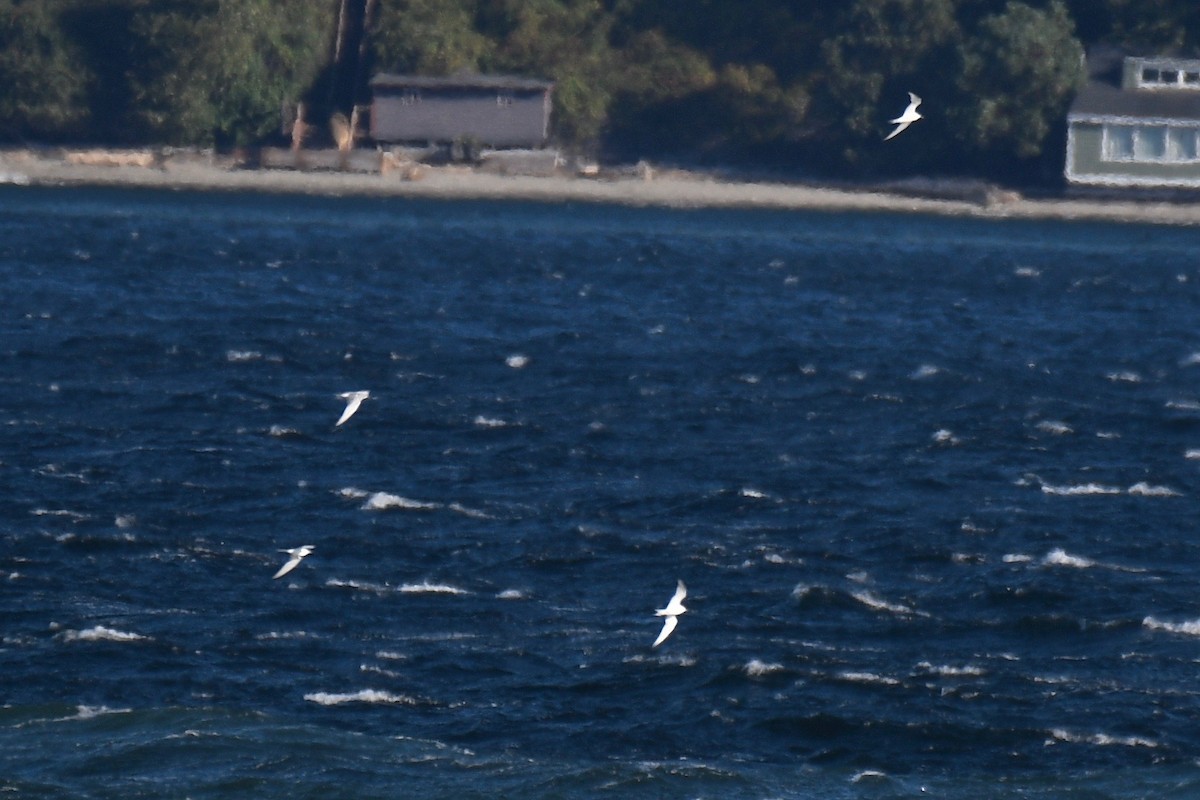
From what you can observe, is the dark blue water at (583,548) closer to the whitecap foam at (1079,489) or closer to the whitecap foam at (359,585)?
the whitecap foam at (359,585)

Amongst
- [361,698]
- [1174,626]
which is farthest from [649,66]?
[361,698]

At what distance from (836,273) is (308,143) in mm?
33096

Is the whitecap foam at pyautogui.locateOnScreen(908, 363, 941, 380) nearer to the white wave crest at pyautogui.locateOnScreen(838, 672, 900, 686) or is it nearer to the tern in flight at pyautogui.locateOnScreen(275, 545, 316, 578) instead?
the tern in flight at pyautogui.locateOnScreen(275, 545, 316, 578)

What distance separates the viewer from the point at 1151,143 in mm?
71750

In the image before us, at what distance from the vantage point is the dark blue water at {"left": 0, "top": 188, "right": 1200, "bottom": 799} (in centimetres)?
1628

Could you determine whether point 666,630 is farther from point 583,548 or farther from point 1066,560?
point 1066,560

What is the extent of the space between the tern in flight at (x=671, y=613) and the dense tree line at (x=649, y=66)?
56530mm

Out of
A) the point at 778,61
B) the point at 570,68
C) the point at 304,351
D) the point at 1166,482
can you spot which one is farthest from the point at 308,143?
the point at 1166,482

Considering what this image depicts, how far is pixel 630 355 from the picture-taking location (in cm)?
3541

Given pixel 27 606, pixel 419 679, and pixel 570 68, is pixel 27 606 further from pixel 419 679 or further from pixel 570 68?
pixel 570 68

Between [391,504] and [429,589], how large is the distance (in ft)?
11.2

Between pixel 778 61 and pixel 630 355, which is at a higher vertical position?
pixel 778 61

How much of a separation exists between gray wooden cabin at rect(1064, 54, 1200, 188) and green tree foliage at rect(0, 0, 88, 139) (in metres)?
38.4

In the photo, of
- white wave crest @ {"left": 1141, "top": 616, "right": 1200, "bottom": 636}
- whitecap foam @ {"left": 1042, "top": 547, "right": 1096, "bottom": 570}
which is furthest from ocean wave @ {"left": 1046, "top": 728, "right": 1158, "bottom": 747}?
whitecap foam @ {"left": 1042, "top": 547, "right": 1096, "bottom": 570}
